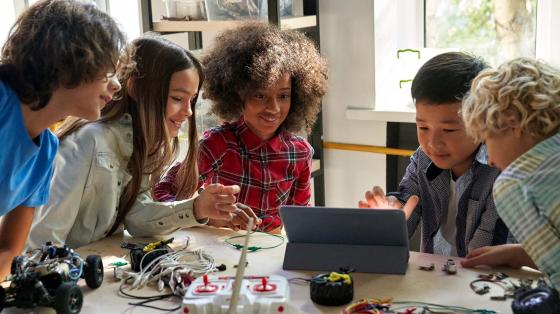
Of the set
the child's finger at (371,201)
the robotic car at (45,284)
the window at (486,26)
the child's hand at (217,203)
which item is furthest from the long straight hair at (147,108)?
the window at (486,26)

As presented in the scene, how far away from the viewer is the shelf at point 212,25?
2.57 meters

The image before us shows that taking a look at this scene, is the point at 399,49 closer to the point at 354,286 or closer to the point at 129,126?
the point at 129,126

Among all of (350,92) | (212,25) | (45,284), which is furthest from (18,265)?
(350,92)

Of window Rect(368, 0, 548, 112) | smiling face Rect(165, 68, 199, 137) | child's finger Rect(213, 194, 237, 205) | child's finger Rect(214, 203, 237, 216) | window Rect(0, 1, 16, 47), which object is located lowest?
child's finger Rect(214, 203, 237, 216)

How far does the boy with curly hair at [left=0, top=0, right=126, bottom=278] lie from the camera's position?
53.7 inches

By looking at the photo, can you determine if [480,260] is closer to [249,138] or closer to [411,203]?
[411,203]

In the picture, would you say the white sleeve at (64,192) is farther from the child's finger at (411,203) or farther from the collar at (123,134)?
the child's finger at (411,203)

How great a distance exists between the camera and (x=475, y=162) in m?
1.65

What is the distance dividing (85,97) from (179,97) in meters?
0.42

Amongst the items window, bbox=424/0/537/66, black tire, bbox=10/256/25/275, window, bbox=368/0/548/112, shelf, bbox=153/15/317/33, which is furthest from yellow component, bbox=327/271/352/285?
window, bbox=424/0/537/66

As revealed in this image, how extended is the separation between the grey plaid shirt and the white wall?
1.10 m

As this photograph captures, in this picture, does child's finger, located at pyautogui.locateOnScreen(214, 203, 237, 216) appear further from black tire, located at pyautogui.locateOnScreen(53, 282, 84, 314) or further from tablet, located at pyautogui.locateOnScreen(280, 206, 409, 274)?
black tire, located at pyautogui.locateOnScreen(53, 282, 84, 314)

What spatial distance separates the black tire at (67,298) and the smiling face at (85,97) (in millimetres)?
389

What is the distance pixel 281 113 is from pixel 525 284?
105cm
